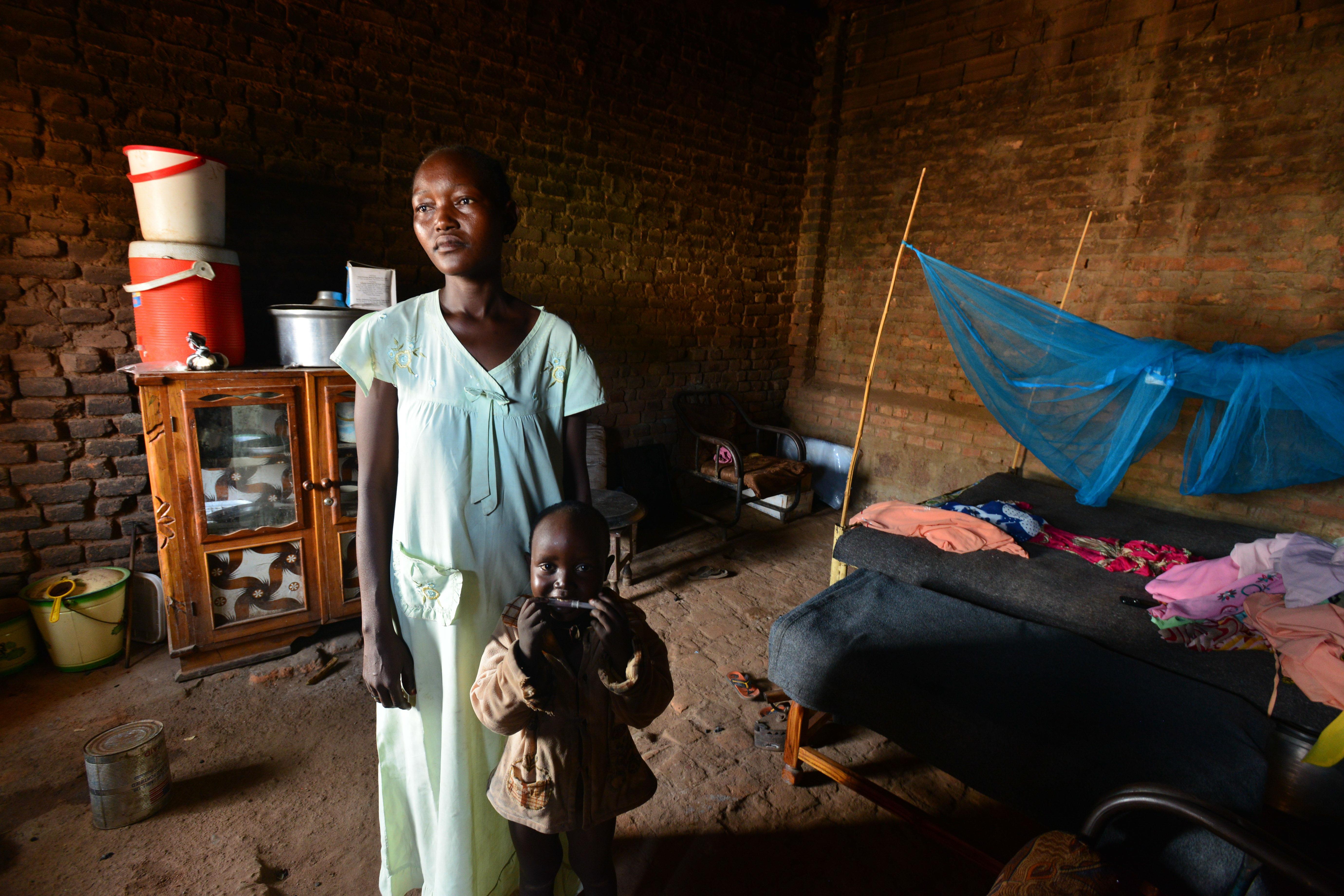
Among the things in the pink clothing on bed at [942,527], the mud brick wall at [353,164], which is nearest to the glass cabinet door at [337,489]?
the mud brick wall at [353,164]

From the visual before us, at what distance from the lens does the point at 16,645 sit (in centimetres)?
259

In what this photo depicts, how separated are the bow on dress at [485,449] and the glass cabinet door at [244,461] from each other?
6.43 ft

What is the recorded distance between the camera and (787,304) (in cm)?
560

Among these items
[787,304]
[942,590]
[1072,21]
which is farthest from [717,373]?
[1072,21]

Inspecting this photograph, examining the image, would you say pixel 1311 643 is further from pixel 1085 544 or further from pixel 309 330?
pixel 309 330

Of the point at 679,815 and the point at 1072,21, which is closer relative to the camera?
the point at 679,815

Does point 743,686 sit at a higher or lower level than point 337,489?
lower

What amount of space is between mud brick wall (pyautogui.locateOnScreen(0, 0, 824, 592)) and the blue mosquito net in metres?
2.12

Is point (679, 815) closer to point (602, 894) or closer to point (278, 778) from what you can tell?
point (602, 894)

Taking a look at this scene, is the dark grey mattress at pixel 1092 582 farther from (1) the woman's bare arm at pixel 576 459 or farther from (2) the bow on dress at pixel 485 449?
(2) the bow on dress at pixel 485 449

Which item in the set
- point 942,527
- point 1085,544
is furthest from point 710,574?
point 1085,544

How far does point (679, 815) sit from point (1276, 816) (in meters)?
2.03

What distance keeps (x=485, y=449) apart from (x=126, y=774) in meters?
1.84

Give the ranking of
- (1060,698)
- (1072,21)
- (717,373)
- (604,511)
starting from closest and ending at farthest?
(1060,698)
(604,511)
(1072,21)
(717,373)
